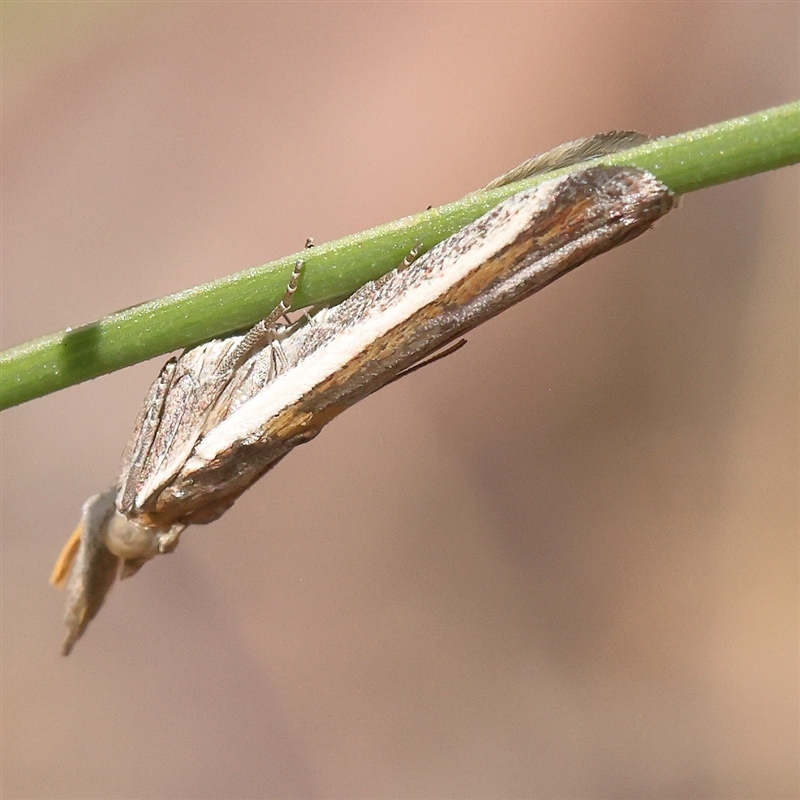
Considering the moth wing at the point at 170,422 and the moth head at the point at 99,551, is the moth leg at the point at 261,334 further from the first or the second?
the moth head at the point at 99,551

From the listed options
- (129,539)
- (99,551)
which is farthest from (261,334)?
(99,551)

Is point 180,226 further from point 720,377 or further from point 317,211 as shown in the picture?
point 720,377

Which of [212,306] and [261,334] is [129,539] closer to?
[261,334]

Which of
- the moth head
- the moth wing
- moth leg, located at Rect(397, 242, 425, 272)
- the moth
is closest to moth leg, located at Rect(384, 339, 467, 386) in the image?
the moth

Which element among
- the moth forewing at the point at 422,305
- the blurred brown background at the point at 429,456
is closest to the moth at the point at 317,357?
the moth forewing at the point at 422,305

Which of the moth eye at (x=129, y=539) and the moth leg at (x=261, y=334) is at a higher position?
the moth leg at (x=261, y=334)
